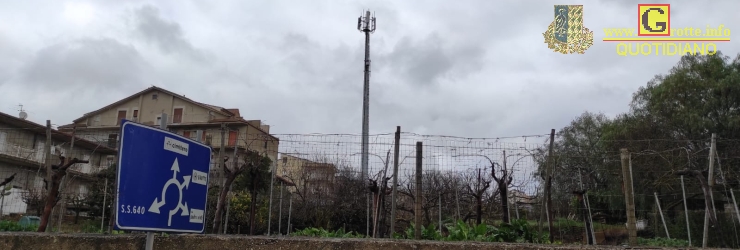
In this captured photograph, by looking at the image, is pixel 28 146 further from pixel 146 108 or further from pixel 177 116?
pixel 146 108

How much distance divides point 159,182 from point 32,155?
11.5m

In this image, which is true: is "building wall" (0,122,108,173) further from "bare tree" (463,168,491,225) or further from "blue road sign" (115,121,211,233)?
"blue road sign" (115,121,211,233)

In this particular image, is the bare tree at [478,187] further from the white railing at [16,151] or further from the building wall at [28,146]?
the white railing at [16,151]

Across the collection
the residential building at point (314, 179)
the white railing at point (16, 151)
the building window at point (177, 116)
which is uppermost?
→ the building window at point (177, 116)

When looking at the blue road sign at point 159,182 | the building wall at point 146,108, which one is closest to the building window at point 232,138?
the blue road sign at point 159,182

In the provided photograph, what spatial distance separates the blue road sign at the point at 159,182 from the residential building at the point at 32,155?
21.3ft

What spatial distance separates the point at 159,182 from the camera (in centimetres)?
200

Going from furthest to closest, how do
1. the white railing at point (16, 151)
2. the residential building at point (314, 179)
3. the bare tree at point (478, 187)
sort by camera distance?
1. the white railing at point (16, 151)
2. the residential building at point (314, 179)
3. the bare tree at point (478, 187)

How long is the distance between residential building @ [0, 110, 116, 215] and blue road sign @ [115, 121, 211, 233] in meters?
6.50

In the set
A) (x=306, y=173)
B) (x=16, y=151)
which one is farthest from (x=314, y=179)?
(x=16, y=151)

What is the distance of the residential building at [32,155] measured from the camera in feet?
29.3

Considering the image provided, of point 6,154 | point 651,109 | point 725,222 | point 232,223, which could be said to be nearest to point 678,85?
point 651,109

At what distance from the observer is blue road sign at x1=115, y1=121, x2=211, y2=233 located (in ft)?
6.13

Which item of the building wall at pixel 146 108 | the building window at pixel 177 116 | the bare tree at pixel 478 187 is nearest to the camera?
the bare tree at pixel 478 187
